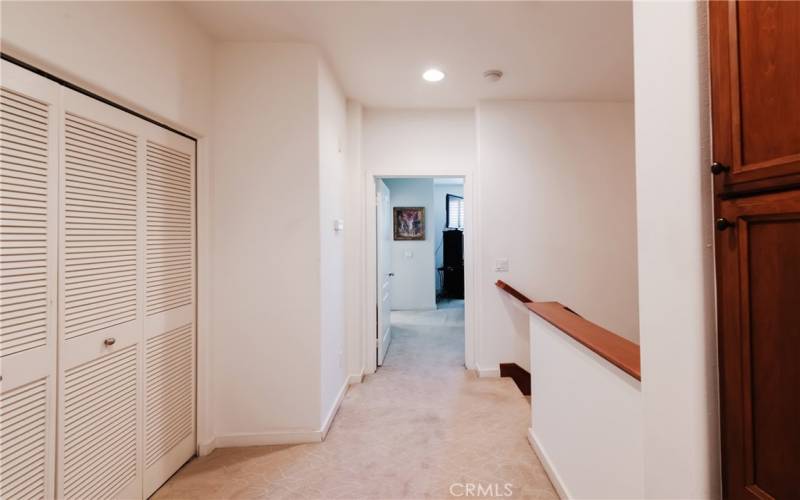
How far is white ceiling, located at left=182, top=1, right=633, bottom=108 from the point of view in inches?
76.5

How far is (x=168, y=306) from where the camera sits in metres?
1.90

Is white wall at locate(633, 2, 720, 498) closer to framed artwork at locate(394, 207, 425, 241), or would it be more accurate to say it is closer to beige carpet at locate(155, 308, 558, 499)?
beige carpet at locate(155, 308, 558, 499)

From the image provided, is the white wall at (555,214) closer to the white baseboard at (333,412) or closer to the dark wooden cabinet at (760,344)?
the white baseboard at (333,412)

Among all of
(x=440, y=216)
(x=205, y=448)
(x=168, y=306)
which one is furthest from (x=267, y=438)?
(x=440, y=216)

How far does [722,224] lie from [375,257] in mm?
2828

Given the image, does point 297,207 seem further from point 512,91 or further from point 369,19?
point 512,91

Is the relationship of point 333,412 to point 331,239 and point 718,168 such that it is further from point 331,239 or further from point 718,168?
point 718,168

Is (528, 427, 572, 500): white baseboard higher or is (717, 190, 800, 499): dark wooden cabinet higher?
(717, 190, 800, 499): dark wooden cabinet

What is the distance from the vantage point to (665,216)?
91 cm

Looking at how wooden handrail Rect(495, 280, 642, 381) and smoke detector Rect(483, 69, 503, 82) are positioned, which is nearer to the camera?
wooden handrail Rect(495, 280, 642, 381)

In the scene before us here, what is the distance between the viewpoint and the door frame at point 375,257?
3.32 meters

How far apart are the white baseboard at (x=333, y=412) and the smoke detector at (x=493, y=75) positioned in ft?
9.09

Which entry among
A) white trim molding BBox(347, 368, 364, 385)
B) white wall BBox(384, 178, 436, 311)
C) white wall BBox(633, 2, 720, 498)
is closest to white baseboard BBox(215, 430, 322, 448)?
white trim molding BBox(347, 368, 364, 385)

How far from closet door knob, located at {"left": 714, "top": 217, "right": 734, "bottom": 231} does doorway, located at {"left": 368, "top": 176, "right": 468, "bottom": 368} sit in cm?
283
